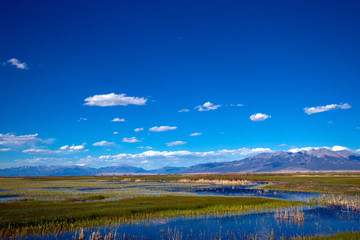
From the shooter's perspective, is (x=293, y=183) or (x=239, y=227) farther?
(x=293, y=183)

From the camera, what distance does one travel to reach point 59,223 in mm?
27438

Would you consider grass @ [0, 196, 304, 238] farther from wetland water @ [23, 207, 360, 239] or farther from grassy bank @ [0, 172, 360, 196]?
grassy bank @ [0, 172, 360, 196]

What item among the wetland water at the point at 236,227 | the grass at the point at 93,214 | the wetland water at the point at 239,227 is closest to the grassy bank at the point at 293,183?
the grass at the point at 93,214

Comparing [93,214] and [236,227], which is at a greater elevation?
[93,214]

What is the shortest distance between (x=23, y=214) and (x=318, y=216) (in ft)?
119

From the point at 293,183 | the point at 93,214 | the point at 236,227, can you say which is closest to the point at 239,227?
the point at 236,227

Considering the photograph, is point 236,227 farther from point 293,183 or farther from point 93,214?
point 293,183

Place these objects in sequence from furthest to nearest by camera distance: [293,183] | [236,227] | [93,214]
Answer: [293,183] → [93,214] → [236,227]

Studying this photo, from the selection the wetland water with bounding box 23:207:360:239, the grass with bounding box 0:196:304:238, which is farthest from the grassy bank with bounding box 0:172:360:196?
the wetland water with bounding box 23:207:360:239

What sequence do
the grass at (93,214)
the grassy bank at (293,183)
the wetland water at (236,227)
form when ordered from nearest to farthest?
the wetland water at (236,227) < the grass at (93,214) < the grassy bank at (293,183)

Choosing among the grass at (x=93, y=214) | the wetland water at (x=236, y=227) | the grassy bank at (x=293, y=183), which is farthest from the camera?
the grassy bank at (x=293, y=183)

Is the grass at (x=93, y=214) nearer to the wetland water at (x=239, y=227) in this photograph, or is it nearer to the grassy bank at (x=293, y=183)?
the wetland water at (x=239, y=227)

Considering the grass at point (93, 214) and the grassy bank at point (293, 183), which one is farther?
the grassy bank at point (293, 183)

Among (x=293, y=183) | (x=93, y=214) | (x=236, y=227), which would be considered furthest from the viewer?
(x=293, y=183)
